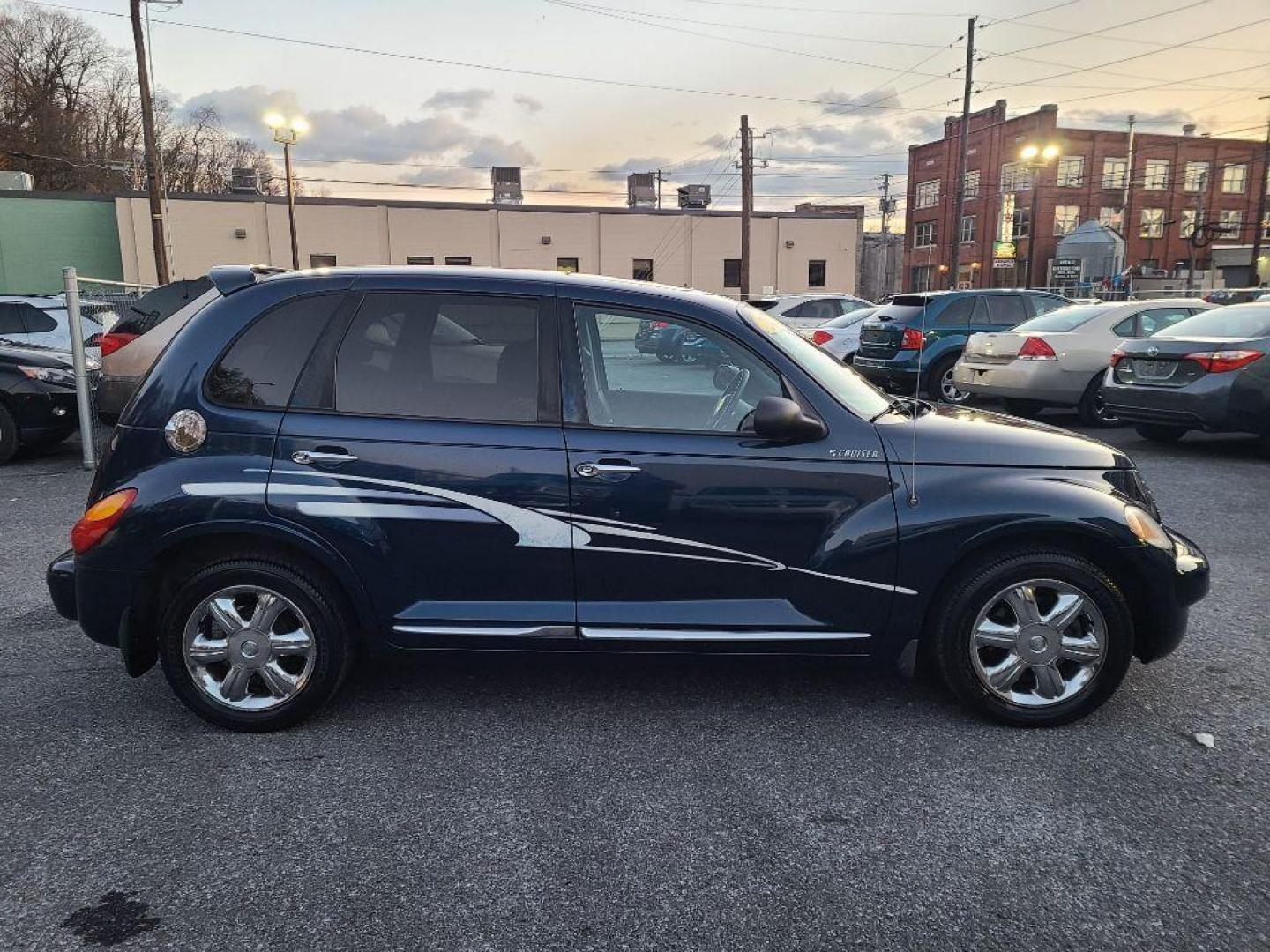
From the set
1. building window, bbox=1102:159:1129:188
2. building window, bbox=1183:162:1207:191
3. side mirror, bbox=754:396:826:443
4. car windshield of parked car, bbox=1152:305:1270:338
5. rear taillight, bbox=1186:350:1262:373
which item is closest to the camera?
side mirror, bbox=754:396:826:443

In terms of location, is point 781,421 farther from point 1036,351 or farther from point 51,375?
point 51,375

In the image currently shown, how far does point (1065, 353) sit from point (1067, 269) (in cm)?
4460

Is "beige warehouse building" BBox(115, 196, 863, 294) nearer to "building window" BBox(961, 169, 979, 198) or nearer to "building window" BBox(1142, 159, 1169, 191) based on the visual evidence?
"building window" BBox(961, 169, 979, 198)

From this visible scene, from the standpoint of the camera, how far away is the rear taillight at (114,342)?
9.11 metres

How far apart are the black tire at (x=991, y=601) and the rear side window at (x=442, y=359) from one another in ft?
5.90

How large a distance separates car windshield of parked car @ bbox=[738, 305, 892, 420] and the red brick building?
55.1m

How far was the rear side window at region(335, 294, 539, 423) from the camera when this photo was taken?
3496 mm

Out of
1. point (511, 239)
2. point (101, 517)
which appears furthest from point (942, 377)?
point (511, 239)

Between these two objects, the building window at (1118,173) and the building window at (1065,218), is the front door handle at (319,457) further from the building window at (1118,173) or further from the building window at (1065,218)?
the building window at (1118,173)

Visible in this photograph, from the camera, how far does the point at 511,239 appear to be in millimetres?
44875

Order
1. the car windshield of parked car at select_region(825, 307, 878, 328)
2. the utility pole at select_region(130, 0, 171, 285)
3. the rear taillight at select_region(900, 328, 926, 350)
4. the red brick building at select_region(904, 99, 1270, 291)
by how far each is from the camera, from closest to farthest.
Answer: the rear taillight at select_region(900, 328, 926, 350), the car windshield of parked car at select_region(825, 307, 878, 328), the utility pole at select_region(130, 0, 171, 285), the red brick building at select_region(904, 99, 1270, 291)

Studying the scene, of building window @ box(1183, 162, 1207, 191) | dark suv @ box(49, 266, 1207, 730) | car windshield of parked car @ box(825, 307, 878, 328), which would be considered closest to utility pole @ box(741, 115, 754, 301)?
car windshield of parked car @ box(825, 307, 878, 328)

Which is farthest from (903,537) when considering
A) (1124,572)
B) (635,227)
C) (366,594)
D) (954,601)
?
(635,227)

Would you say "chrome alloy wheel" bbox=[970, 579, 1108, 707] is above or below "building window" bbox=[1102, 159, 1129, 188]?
below
